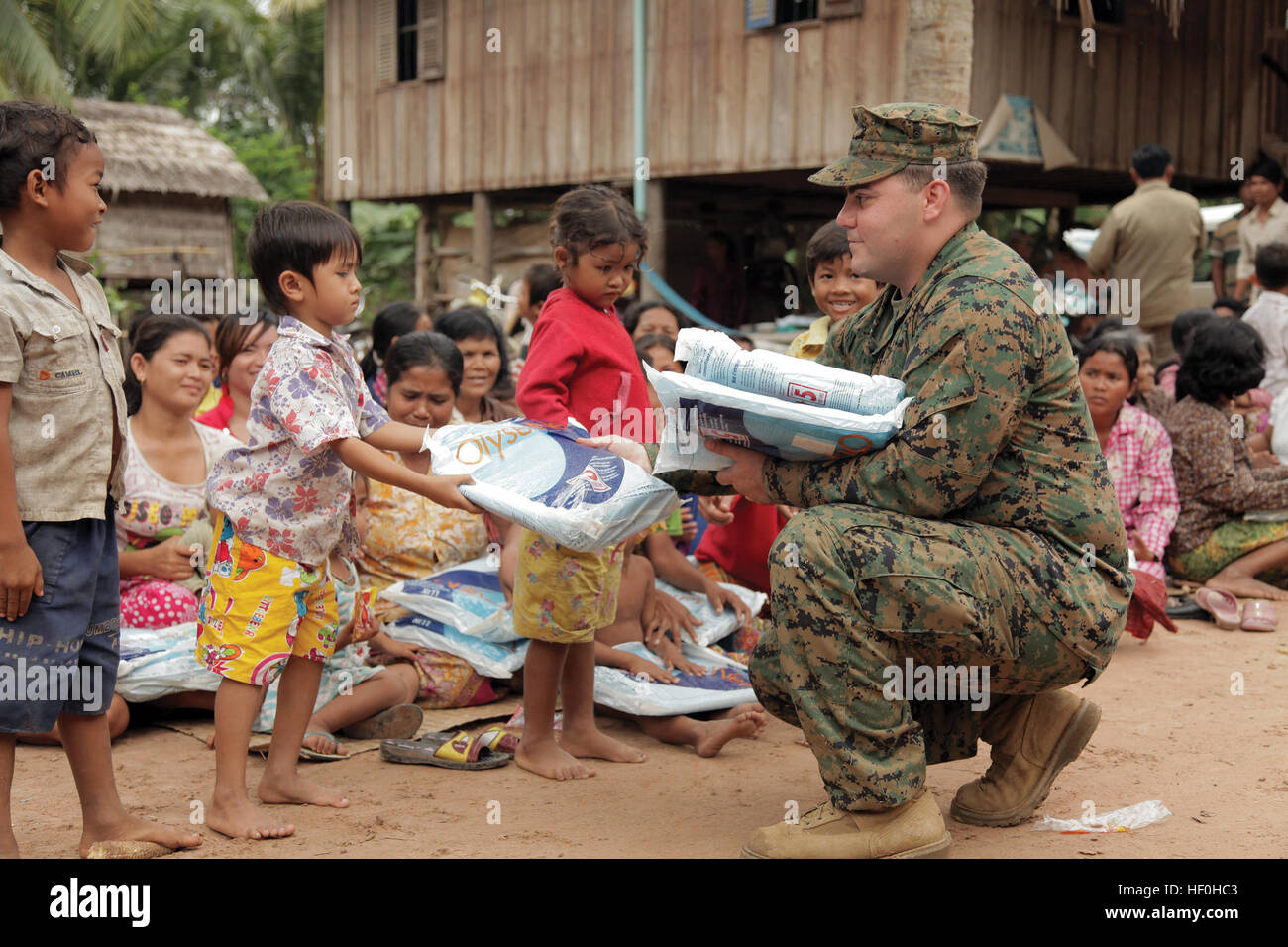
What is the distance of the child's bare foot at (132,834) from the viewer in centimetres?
291

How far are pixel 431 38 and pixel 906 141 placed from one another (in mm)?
12180

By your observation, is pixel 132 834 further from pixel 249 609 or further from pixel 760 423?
pixel 760 423

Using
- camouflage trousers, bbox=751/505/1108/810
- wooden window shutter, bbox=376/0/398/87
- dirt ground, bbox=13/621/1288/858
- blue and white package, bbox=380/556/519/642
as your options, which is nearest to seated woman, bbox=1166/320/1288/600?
dirt ground, bbox=13/621/1288/858

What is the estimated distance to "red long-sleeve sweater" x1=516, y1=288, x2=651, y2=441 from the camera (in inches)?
147

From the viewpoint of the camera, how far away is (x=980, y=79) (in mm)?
10047

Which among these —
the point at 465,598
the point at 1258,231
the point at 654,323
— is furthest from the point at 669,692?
the point at 1258,231

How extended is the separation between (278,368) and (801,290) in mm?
13561

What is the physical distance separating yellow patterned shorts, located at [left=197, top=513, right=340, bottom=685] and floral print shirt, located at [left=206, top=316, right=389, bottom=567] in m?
0.04

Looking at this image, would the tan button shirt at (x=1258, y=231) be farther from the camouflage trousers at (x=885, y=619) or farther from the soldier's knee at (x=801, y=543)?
the soldier's knee at (x=801, y=543)

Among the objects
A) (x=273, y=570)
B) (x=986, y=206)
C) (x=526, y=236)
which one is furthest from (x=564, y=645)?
(x=986, y=206)

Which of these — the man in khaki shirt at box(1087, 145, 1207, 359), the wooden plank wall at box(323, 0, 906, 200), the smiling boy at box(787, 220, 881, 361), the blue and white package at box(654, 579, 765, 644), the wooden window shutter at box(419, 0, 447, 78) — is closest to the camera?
the smiling boy at box(787, 220, 881, 361)

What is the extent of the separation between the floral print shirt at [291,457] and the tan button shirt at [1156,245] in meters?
6.72

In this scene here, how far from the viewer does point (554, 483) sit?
311cm

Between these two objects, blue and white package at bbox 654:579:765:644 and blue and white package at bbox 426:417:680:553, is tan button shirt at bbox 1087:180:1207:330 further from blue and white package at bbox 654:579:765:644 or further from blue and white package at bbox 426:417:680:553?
blue and white package at bbox 426:417:680:553
